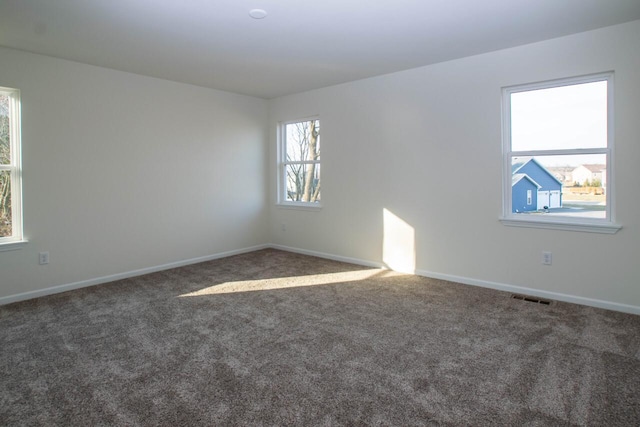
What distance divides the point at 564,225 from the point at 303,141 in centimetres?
367

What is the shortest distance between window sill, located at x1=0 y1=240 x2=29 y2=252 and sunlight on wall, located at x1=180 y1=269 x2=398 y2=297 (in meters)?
1.64

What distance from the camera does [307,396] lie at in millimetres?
2068

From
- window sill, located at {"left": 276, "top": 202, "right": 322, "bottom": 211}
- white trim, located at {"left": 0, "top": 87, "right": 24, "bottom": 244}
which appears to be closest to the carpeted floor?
white trim, located at {"left": 0, "top": 87, "right": 24, "bottom": 244}

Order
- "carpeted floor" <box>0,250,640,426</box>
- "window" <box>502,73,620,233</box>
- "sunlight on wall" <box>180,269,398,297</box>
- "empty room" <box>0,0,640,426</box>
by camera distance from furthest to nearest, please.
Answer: "sunlight on wall" <box>180,269,398,297</box> → "window" <box>502,73,620,233</box> → "empty room" <box>0,0,640,426</box> → "carpeted floor" <box>0,250,640,426</box>

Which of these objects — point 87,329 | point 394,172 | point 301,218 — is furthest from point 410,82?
point 87,329

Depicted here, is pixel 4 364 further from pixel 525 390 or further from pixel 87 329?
pixel 525 390

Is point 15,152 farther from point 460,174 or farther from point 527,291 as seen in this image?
point 527,291

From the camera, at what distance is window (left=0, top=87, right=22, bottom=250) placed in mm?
3674

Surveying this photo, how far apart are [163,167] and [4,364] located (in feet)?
9.46

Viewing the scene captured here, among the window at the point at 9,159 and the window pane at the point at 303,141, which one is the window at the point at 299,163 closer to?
the window pane at the point at 303,141

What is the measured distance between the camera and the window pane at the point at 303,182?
5754 millimetres

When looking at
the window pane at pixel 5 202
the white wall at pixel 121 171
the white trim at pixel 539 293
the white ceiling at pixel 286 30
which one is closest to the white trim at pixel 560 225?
the white trim at pixel 539 293

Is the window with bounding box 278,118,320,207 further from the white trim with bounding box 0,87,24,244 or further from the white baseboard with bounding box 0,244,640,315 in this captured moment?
the white trim with bounding box 0,87,24,244

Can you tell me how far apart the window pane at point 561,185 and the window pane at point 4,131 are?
5.01 m
